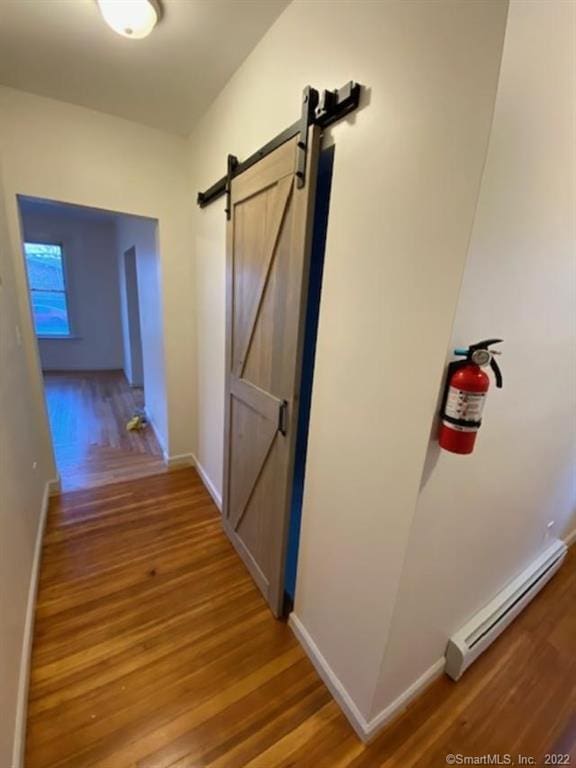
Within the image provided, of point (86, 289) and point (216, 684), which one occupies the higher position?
point (86, 289)

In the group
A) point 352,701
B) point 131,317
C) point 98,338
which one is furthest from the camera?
point 98,338

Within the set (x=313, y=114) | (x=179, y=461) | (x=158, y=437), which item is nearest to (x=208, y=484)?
(x=179, y=461)

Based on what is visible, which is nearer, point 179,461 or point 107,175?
point 107,175

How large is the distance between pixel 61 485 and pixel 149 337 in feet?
5.21

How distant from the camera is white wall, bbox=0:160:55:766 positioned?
1.15 m

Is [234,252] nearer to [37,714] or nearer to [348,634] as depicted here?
[348,634]

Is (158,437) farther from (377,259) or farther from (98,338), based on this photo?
(98,338)

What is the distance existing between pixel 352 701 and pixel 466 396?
133 cm

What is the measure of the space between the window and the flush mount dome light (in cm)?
545

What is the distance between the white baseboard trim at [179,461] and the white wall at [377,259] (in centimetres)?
186

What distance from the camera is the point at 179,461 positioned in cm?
313

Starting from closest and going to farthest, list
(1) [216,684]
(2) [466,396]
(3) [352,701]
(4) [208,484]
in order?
(2) [466,396], (3) [352,701], (1) [216,684], (4) [208,484]

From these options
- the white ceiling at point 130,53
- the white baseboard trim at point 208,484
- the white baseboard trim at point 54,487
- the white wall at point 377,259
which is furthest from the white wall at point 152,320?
the white wall at point 377,259

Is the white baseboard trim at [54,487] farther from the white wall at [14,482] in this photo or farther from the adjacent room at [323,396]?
the adjacent room at [323,396]
